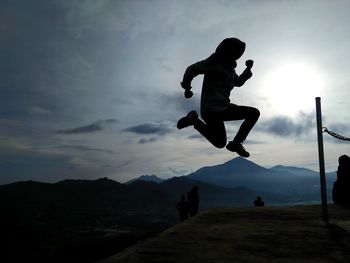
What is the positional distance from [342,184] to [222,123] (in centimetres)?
919

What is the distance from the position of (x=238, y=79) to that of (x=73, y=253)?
76.0m

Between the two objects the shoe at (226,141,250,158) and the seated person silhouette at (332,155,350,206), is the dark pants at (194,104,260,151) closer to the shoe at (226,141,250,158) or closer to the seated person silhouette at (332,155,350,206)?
the shoe at (226,141,250,158)

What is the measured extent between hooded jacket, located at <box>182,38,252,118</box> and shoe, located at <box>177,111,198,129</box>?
35 centimetres

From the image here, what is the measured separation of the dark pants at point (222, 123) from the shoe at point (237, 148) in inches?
2.4

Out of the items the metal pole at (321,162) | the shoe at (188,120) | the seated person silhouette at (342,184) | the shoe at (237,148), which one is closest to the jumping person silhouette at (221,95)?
the shoe at (237,148)

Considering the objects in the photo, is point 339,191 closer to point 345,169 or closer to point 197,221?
point 345,169

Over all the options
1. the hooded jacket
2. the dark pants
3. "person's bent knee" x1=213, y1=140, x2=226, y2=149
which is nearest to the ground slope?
"person's bent knee" x1=213, y1=140, x2=226, y2=149

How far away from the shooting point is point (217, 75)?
5676 millimetres

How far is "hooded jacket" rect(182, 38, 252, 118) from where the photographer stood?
5.56 metres

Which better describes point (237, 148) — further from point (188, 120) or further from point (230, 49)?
point (230, 49)

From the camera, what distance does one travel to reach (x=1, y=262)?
282 ft

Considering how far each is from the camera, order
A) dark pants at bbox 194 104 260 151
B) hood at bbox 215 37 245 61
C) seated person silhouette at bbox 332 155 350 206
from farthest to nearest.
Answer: seated person silhouette at bbox 332 155 350 206, dark pants at bbox 194 104 260 151, hood at bbox 215 37 245 61

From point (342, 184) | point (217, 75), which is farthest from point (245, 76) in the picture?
point (342, 184)

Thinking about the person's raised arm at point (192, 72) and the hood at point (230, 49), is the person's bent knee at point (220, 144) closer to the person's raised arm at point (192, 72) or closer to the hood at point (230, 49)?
the person's raised arm at point (192, 72)
